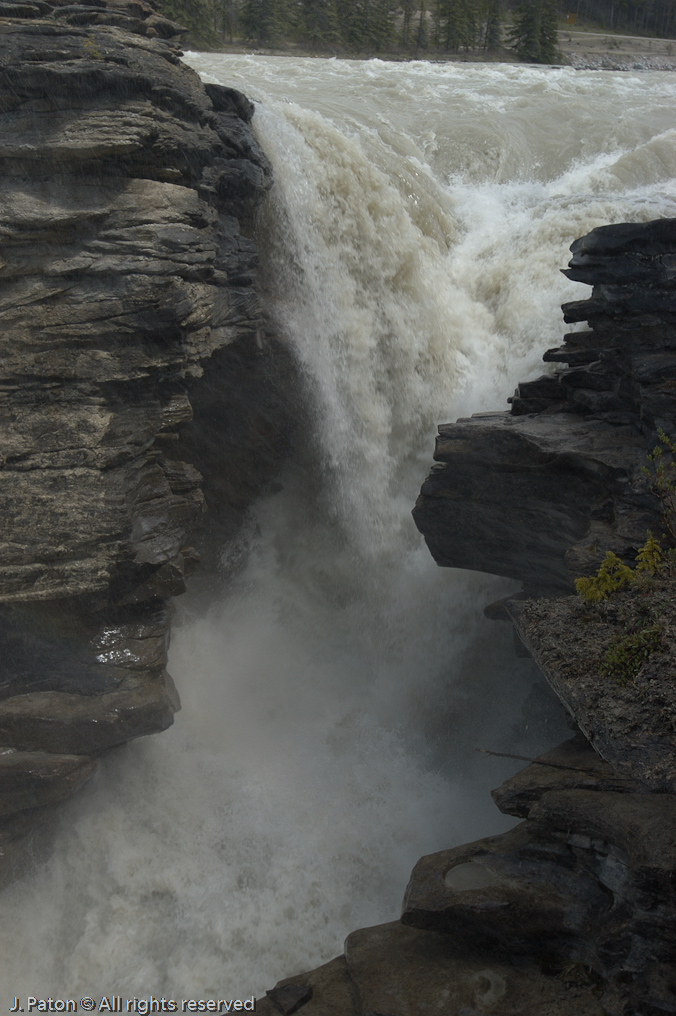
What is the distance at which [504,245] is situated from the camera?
14.6 meters

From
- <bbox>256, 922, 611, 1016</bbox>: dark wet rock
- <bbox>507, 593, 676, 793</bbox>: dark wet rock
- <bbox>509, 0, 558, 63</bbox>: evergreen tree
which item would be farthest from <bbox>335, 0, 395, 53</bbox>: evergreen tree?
<bbox>256, 922, 611, 1016</bbox>: dark wet rock

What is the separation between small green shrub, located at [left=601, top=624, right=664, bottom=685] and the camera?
5.92 metres

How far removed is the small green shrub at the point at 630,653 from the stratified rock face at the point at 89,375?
18.5 ft

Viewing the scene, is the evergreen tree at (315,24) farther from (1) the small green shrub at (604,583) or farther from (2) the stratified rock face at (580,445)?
(1) the small green shrub at (604,583)

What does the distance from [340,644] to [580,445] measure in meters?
5.31

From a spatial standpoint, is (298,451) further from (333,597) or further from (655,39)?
(655,39)

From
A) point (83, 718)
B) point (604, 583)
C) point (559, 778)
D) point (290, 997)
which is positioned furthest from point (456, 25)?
point (290, 997)

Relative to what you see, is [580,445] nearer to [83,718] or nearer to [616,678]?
[616,678]

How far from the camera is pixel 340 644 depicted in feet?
39.4

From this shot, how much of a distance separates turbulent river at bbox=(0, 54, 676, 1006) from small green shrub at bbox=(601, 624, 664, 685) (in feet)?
13.4

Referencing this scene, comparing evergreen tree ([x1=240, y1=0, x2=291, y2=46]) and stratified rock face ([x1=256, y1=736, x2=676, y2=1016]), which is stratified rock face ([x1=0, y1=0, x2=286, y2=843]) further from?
evergreen tree ([x1=240, y1=0, x2=291, y2=46])

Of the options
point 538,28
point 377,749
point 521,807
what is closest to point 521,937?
point 521,807

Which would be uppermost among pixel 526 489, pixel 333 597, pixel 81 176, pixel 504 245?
pixel 81 176

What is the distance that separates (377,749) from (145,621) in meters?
4.02
